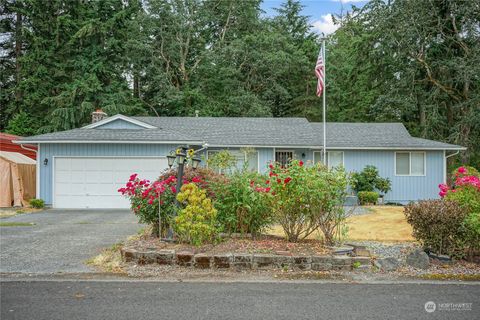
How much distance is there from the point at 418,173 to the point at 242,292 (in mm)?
14829

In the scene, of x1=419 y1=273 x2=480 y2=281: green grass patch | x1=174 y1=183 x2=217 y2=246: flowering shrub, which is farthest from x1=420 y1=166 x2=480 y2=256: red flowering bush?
x1=174 y1=183 x2=217 y2=246: flowering shrub

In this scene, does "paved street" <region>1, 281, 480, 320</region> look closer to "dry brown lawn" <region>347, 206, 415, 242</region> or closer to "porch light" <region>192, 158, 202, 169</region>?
"porch light" <region>192, 158, 202, 169</region>

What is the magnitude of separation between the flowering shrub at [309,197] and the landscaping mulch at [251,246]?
0.38m

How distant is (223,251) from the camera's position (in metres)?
6.08

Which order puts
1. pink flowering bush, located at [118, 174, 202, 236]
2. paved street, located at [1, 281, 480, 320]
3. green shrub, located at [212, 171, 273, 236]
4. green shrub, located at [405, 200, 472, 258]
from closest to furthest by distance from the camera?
paved street, located at [1, 281, 480, 320] < green shrub, located at [405, 200, 472, 258] < green shrub, located at [212, 171, 273, 236] < pink flowering bush, located at [118, 174, 202, 236]

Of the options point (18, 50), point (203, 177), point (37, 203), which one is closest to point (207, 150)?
point (37, 203)

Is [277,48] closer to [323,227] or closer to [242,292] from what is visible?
[323,227]

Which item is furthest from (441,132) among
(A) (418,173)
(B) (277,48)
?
(B) (277,48)

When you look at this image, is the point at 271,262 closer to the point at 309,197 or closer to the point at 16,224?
the point at 309,197

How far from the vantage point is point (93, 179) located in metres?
15.2

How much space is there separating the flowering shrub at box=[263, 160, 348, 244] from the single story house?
28.0 ft

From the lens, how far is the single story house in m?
15.1

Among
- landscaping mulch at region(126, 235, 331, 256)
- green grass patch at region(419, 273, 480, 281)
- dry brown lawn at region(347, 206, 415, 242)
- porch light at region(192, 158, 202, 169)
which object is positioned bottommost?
green grass patch at region(419, 273, 480, 281)

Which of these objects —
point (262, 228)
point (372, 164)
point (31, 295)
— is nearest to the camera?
point (31, 295)
